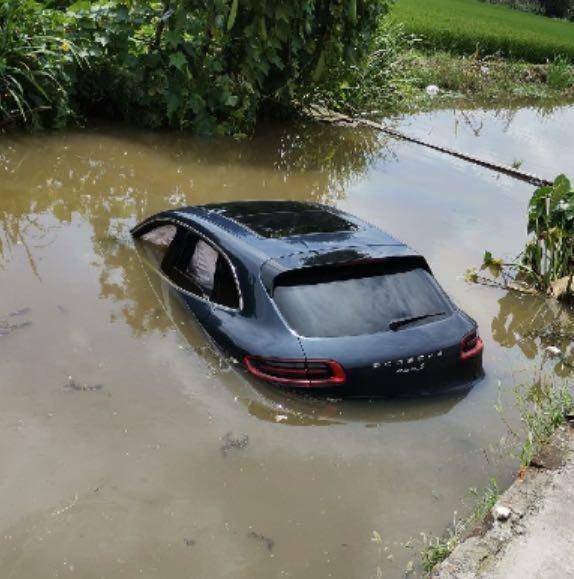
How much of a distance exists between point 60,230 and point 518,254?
18.4 feet

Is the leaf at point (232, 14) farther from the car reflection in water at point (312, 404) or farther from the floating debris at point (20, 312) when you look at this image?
the car reflection in water at point (312, 404)

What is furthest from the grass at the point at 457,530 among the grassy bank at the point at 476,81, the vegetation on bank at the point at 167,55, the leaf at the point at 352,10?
the grassy bank at the point at 476,81

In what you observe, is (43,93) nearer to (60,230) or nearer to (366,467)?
(60,230)

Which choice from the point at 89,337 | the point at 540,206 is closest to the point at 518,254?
the point at 540,206

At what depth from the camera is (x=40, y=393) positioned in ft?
18.8

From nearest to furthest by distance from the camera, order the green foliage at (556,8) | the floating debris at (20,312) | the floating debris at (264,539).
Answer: the floating debris at (264,539), the floating debris at (20,312), the green foliage at (556,8)

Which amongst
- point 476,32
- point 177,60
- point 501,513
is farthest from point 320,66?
point 476,32

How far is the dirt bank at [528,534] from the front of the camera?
4.18m

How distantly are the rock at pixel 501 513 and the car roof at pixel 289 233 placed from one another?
211 centimetres

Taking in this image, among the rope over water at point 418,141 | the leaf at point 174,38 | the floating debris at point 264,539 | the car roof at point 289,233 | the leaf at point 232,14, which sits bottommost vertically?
the rope over water at point 418,141

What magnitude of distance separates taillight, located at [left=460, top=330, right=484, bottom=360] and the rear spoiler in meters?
0.76

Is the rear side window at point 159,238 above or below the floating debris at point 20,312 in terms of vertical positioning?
above

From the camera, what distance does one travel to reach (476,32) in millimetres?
26875

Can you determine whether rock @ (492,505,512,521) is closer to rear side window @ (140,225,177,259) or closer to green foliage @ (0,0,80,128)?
rear side window @ (140,225,177,259)
